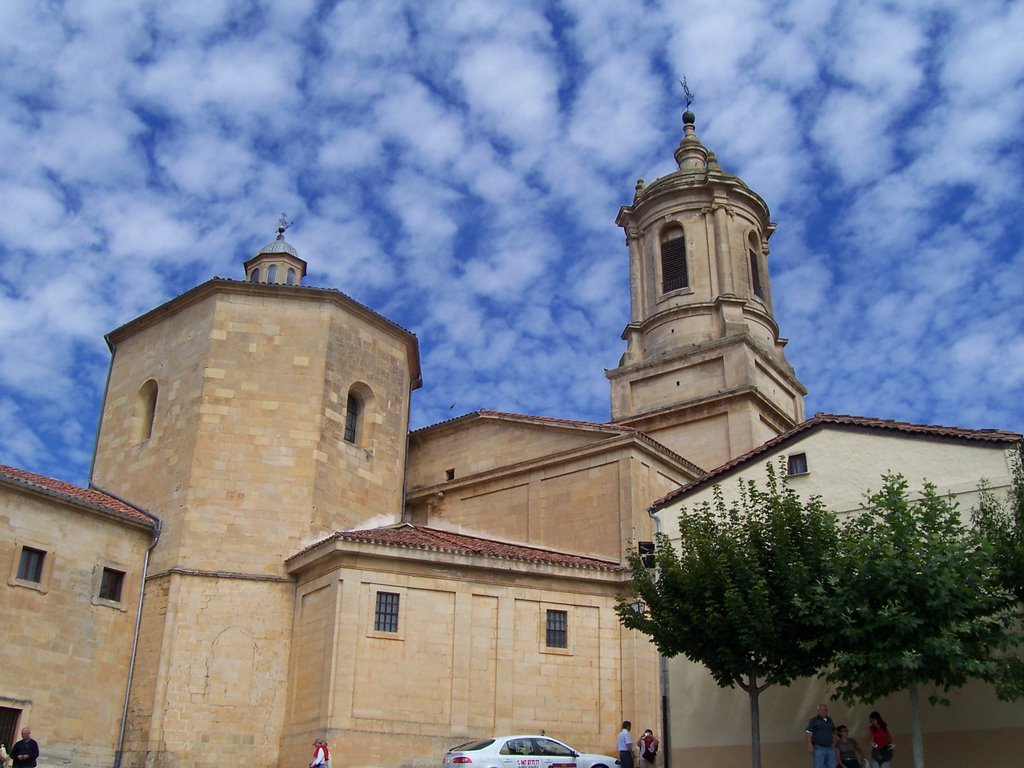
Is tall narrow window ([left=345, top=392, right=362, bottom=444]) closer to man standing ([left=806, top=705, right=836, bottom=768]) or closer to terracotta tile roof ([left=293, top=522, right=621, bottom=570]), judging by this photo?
terracotta tile roof ([left=293, top=522, right=621, bottom=570])

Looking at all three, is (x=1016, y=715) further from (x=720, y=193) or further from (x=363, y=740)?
(x=720, y=193)

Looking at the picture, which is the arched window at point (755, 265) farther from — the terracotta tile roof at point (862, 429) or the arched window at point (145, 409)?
the arched window at point (145, 409)

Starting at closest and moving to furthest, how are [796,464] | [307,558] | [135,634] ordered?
[796,464], [135,634], [307,558]

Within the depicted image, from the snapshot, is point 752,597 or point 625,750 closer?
point 752,597

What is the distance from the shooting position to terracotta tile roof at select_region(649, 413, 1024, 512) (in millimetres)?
19703

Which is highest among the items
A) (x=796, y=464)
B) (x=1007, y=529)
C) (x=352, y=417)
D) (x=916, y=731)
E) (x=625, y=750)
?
(x=352, y=417)

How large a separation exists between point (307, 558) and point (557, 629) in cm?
606

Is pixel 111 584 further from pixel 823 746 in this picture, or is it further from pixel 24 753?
pixel 823 746

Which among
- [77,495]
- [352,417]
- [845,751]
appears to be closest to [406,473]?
[352,417]

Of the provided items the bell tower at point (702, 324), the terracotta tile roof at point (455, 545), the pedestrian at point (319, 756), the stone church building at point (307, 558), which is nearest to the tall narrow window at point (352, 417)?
→ the stone church building at point (307, 558)

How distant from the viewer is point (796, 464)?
21812 mm

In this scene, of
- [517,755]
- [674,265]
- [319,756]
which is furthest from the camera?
[674,265]

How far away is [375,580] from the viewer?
77.2 ft

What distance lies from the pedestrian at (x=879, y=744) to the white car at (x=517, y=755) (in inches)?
213
